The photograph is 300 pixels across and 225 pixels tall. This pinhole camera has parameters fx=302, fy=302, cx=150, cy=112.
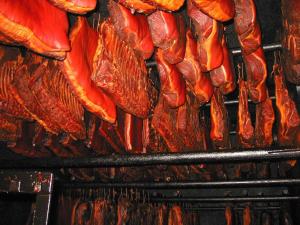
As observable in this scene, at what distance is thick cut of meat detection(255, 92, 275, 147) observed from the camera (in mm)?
3548

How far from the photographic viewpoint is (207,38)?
7.63 ft

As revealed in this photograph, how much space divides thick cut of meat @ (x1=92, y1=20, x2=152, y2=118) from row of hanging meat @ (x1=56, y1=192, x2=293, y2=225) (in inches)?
123

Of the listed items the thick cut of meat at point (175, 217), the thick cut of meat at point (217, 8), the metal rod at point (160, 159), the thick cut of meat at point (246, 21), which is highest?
the thick cut of meat at point (246, 21)

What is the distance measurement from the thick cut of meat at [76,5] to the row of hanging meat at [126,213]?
4.40 metres

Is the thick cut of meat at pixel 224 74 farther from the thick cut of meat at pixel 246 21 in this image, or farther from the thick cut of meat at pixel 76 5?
the thick cut of meat at pixel 76 5

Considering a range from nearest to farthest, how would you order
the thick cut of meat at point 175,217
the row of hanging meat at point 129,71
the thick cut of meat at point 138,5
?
the thick cut of meat at point 138,5, the row of hanging meat at point 129,71, the thick cut of meat at point 175,217

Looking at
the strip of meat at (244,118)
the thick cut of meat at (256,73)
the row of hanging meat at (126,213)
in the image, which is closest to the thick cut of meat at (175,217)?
the row of hanging meat at (126,213)

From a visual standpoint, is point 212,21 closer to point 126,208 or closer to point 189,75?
point 189,75

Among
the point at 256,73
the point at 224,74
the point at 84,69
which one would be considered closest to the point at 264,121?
the point at 256,73

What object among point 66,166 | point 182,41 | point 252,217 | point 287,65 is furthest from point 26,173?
point 252,217

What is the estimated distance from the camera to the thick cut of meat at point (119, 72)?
2.38m

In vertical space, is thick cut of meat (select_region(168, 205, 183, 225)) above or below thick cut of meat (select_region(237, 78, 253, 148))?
below

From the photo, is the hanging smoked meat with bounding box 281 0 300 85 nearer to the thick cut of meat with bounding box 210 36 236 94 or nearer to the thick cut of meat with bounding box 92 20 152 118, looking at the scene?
the thick cut of meat with bounding box 210 36 236 94

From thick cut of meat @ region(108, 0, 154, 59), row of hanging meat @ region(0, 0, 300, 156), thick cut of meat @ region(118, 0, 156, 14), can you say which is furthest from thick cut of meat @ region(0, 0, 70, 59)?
thick cut of meat @ region(118, 0, 156, 14)
